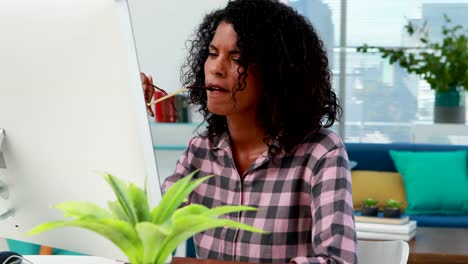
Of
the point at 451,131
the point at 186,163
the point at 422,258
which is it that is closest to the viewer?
the point at 186,163

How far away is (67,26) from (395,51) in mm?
4293

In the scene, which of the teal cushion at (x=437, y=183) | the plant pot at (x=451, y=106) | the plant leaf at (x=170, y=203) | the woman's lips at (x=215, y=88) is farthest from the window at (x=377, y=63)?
the plant leaf at (x=170, y=203)

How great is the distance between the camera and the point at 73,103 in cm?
127

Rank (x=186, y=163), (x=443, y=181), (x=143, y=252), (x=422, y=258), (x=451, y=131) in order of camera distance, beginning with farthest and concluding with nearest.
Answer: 1. (x=451, y=131)
2. (x=443, y=181)
3. (x=422, y=258)
4. (x=186, y=163)
5. (x=143, y=252)

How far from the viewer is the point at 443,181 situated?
15.5 feet

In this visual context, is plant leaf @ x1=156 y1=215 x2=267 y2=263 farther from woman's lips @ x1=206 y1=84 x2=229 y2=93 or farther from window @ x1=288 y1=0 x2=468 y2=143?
window @ x1=288 y1=0 x2=468 y2=143

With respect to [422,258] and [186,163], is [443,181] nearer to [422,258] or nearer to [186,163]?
[422,258]

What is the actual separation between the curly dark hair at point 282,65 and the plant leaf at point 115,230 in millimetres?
748

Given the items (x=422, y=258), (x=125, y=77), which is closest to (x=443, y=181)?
(x=422, y=258)

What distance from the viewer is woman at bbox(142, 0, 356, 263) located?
5.44ft

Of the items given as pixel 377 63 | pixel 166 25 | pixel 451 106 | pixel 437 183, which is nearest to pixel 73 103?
pixel 166 25

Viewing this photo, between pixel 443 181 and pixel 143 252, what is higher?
pixel 143 252

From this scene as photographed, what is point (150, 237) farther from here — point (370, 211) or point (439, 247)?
point (370, 211)

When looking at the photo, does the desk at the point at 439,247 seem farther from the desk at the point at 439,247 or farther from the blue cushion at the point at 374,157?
the blue cushion at the point at 374,157
